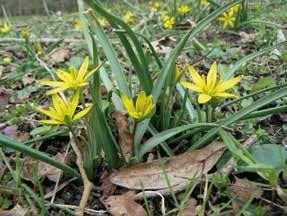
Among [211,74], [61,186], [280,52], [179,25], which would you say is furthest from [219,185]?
[179,25]

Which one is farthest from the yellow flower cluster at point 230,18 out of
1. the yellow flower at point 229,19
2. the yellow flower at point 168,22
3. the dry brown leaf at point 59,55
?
the dry brown leaf at point 59,55

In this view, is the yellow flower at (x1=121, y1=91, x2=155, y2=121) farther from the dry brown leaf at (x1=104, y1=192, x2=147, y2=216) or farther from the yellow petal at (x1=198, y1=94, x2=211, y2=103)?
the dry brown leaf at (x1=104, y1=192, x2=147, y2=216)

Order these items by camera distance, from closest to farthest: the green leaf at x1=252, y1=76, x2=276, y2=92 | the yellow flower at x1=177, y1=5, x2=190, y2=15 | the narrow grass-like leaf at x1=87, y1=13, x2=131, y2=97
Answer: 1. the narrow grass-like leaf at x1=87, y1=13, x2=131, y2=97
2. the green leaf at x1=252, y1=76, x2=276, y2=92
3. the yellow flower at x1=177, y1=5, x2=190, y2=15

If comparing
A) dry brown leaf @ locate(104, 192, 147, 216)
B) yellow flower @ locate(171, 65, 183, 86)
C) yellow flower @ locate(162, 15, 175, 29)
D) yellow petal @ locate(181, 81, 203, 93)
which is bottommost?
dry brown leaf @ locate(104, 192, 147, 216)

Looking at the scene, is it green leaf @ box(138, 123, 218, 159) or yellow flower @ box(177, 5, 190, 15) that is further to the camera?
yellow flower @ box(177, 5, 190, 15)

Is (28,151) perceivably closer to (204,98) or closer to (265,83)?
(204,98)

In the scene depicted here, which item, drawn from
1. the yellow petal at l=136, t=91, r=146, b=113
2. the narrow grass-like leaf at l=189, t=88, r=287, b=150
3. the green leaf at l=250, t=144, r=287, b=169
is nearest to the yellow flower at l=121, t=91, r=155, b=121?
the yellow petal at l=136, t=91, r=146, b=113
